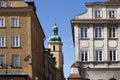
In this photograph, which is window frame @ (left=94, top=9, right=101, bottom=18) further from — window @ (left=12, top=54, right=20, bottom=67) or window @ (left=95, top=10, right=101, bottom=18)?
window @ (left=12, top=54, right=20, bottom=67)

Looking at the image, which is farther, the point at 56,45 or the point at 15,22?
the point at 56,45

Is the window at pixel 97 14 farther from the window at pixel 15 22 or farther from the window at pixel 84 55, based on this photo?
the window at pixel 15 22

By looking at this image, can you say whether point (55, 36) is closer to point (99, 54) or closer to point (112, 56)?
point (99, 54)

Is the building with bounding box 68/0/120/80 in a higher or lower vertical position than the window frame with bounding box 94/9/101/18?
lower

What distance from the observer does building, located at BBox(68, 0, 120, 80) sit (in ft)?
218

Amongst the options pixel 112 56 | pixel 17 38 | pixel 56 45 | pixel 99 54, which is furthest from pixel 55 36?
pixel 112 56

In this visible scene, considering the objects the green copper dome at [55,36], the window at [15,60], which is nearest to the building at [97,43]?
the window at [15,60]

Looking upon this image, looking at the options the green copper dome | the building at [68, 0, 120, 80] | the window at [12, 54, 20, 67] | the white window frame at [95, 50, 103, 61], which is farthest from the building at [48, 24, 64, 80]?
the white window frame at [95, 50, 103, 61]

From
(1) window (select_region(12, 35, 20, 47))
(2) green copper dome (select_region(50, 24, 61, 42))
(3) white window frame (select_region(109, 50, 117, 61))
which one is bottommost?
(3) white window frame (select_region(109, 50, 117, 61))

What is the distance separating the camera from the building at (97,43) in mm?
66312

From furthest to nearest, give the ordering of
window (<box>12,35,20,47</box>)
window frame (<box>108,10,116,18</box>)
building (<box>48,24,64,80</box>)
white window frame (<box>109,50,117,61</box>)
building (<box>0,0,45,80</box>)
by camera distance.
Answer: building (<box>48,24,64,80</box>)
window (<box>12,35,20,47</box>)
building (<box>0,0,45,80</box>)
window frame (<box>108,10,116,18</box>)
white window frame (<box>109,50,117,61</box>)

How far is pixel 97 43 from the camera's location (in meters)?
67.3

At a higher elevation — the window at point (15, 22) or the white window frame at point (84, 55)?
the window at point (15, 22)

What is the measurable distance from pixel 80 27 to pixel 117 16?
17.8 ft
